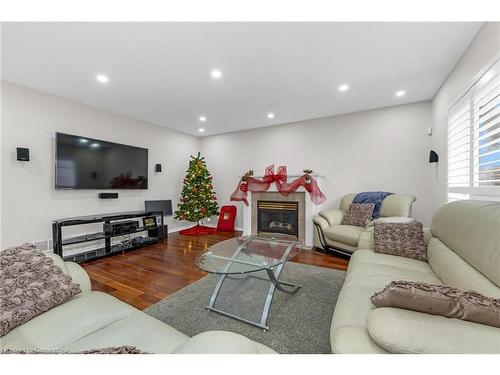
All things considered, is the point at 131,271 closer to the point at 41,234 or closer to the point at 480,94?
the point at 41,234

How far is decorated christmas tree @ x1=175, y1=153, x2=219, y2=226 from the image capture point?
16.3ft

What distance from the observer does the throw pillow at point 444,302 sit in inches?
28.5

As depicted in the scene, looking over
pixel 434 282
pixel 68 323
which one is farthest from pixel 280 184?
pixel 68 323

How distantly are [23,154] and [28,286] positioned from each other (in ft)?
9.33

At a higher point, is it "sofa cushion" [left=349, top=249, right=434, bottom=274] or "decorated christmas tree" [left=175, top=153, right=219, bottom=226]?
"decorated christmas tree" [left=175, top=153, right=219, bottom=226]

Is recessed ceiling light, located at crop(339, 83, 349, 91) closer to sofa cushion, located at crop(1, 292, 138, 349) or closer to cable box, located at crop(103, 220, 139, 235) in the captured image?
sofa cushion, located at crop(1, 292, 138, 349)

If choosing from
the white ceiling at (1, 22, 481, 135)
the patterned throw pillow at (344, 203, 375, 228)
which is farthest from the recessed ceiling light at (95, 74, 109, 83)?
the patterned throw pillow at (344, 203, 375, 228)

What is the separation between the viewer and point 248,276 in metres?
2.42

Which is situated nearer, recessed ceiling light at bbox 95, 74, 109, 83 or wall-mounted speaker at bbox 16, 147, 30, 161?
recessed ceiling light at bbox 95, 74, 109, 83

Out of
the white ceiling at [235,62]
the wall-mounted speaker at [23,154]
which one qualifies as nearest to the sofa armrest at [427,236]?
the white ceiling at [235,62]

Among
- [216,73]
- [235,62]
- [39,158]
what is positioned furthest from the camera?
[39,158]

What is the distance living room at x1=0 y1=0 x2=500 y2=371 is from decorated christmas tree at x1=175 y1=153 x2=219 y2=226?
0.05 metres

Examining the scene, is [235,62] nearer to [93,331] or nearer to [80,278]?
[80,278]

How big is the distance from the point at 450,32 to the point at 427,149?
2.08 m
